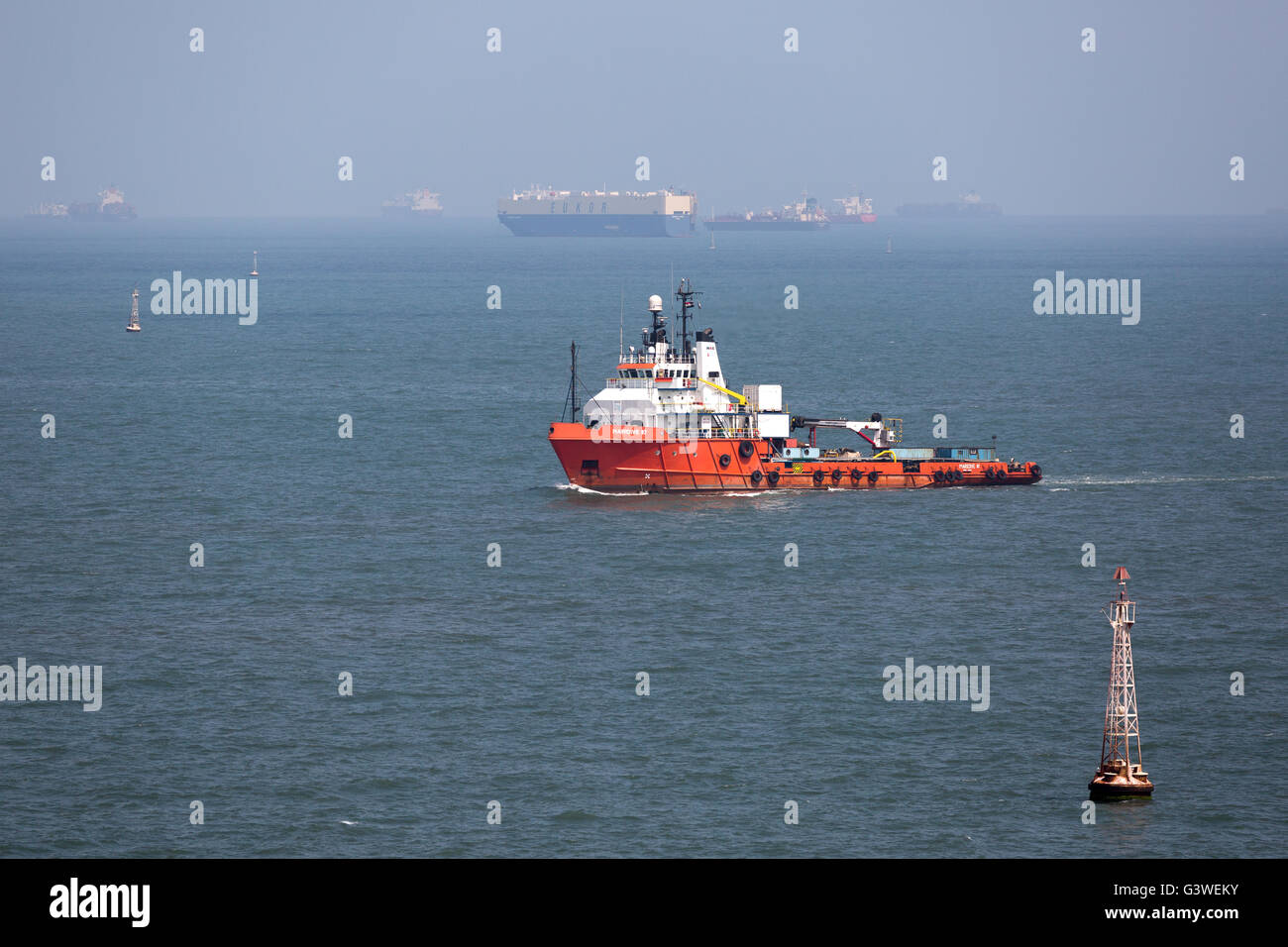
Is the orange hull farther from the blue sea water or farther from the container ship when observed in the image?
the blue sea water

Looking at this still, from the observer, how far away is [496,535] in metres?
89.6

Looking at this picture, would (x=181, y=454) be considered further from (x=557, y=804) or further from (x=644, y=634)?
(x=557, y=804)

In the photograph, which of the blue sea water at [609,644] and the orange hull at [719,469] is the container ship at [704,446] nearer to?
the orange hull at [719,469]

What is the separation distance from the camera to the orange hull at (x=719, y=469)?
322ft

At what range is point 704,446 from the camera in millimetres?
98625

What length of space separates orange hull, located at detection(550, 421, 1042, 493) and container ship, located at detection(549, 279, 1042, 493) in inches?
2.3
